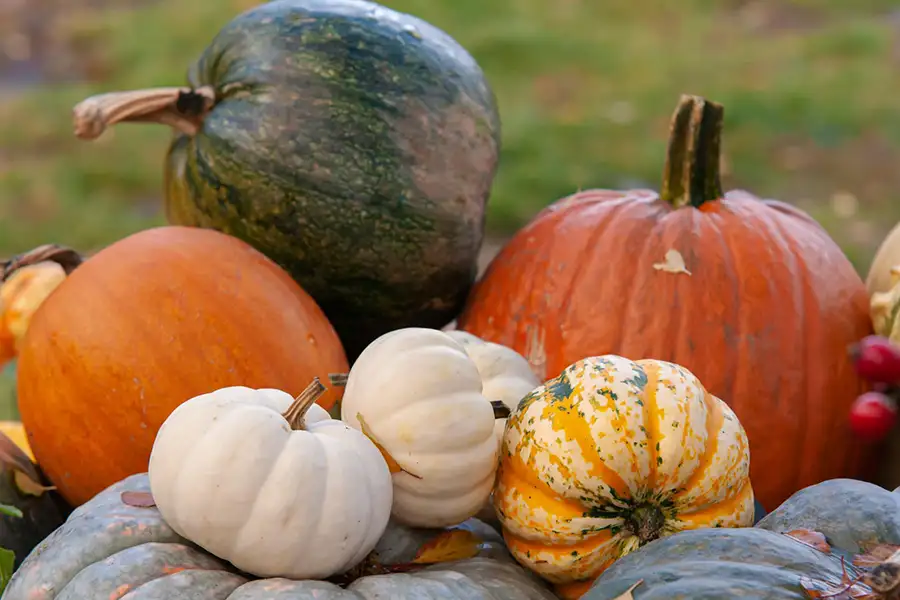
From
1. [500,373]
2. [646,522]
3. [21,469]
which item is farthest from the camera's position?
[21,469]

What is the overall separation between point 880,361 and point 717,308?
0.27 metres

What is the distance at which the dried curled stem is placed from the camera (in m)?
1.68

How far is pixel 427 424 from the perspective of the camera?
1.21m

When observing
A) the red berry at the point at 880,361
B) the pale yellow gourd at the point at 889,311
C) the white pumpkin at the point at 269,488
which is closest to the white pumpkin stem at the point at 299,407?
the white pumpkin at the point at 269,488

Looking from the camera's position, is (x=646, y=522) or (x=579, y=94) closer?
(x=646, y=522)

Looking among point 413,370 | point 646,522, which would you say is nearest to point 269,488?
point 413,370

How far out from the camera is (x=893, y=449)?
177cm

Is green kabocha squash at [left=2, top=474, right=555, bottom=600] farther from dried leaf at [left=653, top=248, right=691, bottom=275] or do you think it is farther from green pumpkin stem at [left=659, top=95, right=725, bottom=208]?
green pumpkin stem at [left=659, top=95, right=725, bottom=208]

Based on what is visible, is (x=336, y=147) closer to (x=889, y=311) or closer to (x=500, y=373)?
(x=500, y=373)

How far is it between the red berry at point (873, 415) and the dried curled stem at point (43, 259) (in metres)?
1.35

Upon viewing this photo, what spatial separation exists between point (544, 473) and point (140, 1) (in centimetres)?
712

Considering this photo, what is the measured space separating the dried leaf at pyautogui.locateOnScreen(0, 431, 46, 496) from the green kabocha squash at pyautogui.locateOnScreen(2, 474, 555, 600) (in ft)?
1.14

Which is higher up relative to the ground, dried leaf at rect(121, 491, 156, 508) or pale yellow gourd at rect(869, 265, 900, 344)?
pale yellow gourd at rect(869, 265, 900, 344)

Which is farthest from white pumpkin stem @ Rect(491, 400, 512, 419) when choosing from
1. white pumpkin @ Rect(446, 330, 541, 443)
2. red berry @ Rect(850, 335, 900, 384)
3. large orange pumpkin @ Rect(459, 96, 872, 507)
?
red berry @ Rect(850, 335, 900, 384)
